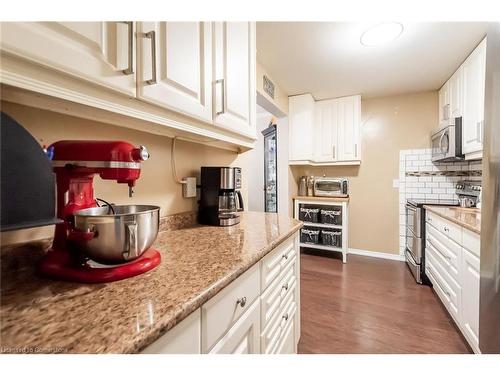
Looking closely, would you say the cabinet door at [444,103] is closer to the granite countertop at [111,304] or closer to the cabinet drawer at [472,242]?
the cabinet drawer at [472,242]

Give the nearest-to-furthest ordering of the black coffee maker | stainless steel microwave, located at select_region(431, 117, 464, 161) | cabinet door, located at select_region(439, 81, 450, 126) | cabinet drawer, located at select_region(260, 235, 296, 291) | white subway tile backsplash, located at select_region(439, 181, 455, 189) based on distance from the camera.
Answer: cabinet drawer, located at select_region(260, 235, 296, 291), the black coffee maker, stainless steel microwave, located at select_region(431, 117, 464, 161), cabinet door, located at select_region(439, 81, 450, 126), white subway tile backsplash, located at select_region(439, 181, 455, 189)

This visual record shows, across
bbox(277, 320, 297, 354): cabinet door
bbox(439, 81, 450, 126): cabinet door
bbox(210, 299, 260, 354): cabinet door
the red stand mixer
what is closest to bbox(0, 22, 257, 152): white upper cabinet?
the red stand mixer

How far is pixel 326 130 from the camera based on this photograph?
11.0 ft

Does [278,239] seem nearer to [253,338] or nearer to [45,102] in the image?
[253,338]

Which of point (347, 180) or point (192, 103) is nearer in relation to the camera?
point (192, 103)

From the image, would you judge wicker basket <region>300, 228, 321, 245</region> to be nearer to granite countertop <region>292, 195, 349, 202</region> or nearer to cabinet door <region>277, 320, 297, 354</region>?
granite countertop <region>292, 195, 349, 202</region>

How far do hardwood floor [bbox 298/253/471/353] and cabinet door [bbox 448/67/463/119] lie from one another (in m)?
1.83

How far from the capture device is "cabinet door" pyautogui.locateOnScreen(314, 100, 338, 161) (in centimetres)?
330

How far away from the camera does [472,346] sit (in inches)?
56.8

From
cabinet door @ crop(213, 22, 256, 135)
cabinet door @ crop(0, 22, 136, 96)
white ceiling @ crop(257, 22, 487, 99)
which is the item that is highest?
white ceiling @ crop(257, 22, 487, 99)

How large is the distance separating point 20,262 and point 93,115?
472 mm

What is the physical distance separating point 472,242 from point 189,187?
175 cm

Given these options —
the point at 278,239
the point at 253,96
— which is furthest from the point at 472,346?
the point at 253,96

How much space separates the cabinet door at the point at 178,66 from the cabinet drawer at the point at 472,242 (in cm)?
165
